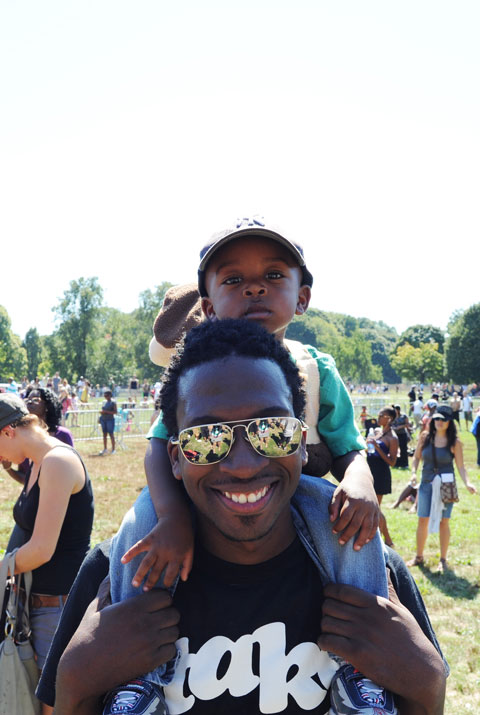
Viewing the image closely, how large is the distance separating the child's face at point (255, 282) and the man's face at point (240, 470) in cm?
36

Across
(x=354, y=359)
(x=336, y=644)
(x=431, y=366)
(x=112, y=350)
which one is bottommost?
(x=336, y=644)

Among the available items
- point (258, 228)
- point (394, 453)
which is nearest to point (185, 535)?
point (258, 228)

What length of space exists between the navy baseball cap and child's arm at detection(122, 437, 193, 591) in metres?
0.83

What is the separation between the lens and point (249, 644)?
1534mm

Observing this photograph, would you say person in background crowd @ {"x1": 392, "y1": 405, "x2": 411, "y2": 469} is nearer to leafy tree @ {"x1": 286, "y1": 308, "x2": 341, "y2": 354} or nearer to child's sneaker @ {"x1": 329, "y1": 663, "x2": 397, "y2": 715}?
child's sneaker @ {"x1": 329, "y1": 663, "x2": 397, "y2": 715}

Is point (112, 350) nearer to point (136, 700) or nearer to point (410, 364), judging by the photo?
point (410, 364)

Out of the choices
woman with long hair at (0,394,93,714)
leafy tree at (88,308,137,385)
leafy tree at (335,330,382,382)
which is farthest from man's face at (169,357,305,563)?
leafy tree at (335,330,382,382)

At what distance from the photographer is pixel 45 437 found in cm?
366

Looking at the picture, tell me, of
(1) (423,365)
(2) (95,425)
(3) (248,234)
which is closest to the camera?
(3) (248,234)

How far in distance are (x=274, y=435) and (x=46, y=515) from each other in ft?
7.34

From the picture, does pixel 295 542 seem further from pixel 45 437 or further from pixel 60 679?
pixel 45 437

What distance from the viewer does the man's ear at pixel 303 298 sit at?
2.22 m

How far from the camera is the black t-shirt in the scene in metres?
1.49

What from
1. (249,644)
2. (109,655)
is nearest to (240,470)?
(249,644)
